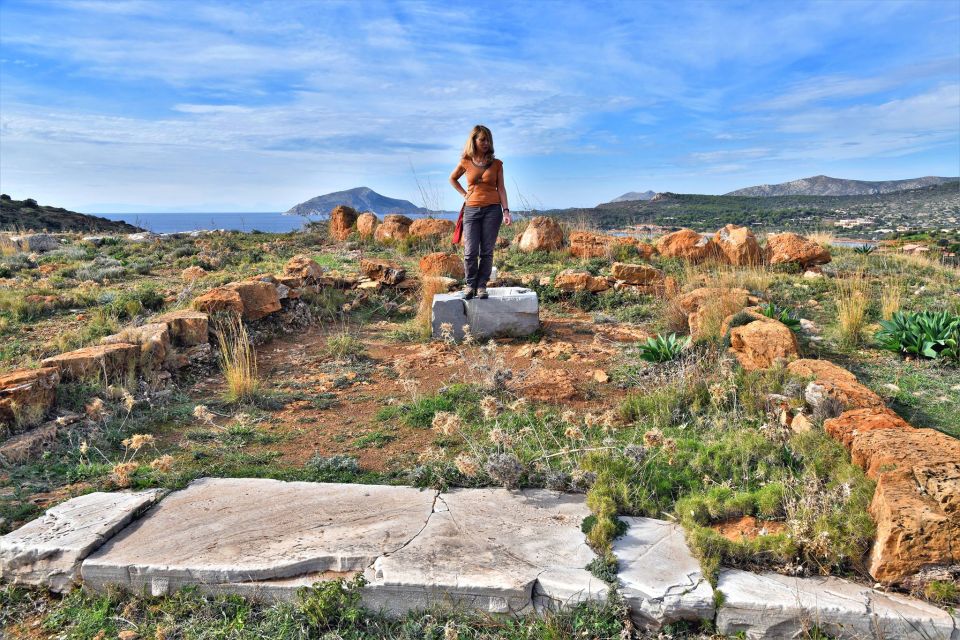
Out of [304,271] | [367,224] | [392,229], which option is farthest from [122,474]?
[367,224]

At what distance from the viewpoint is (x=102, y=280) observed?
10.3 metres

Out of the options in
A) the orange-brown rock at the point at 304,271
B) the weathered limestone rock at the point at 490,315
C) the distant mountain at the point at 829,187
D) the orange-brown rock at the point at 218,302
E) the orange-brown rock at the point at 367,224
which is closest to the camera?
the weathered limestone rock at the point at 490,315

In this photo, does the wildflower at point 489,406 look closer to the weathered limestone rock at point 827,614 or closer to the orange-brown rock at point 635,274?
the weathered limestone rock at point 827,614

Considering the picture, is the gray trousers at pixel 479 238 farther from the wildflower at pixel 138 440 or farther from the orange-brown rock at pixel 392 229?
the orange-brown rock at pixel 392 229

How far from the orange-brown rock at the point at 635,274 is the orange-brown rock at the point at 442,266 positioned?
2565mm

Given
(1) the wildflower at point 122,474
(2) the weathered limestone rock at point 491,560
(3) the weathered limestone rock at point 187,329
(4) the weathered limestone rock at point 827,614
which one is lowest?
(4) the weathered limestone rock at point 827,614

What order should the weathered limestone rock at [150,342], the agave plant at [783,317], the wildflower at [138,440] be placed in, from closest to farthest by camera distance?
the wildflower at [138,440] → the weathered limestone rock at [150,342] → the agave plant at [783,317]

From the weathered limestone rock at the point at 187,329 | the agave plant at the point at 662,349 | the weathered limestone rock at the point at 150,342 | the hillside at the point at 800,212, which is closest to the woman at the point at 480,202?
the agave plant at the point at 662,349

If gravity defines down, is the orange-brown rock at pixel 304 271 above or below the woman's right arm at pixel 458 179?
below

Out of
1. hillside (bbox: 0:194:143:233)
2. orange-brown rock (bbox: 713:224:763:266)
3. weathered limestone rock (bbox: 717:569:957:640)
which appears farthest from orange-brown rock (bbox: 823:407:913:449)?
hillside (bbox: 0:194:143:233)

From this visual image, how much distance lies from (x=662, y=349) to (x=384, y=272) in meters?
5.36

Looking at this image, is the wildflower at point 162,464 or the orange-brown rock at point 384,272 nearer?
the wildflower at point 162,464

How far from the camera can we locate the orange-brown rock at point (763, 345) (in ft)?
17.0

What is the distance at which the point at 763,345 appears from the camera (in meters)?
5.28
